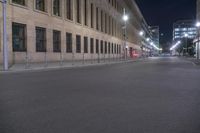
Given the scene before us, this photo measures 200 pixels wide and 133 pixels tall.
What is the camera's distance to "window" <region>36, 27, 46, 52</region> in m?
33.7

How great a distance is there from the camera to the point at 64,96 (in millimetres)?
9883

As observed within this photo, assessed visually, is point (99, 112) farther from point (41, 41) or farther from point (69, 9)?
point (69, 9)

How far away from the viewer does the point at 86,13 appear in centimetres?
4997

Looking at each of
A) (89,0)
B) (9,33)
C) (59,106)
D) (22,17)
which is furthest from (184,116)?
(89,0)

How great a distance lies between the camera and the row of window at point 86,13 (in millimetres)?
35656

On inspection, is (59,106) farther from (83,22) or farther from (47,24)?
(83,22)

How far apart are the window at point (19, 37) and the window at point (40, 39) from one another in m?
2.66

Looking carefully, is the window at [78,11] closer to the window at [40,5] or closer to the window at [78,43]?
the window at [78,43]

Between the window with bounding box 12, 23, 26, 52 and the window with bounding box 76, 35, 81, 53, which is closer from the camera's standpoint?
the window with bounding box 12, 23, 26, 52

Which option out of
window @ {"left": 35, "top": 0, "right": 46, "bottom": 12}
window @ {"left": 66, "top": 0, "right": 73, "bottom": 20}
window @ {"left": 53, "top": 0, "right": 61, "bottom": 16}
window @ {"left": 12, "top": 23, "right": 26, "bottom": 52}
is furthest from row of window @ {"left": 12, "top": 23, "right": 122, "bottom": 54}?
window @ {"left": 66, "top": 0, "right": 73, "bottom": 20}

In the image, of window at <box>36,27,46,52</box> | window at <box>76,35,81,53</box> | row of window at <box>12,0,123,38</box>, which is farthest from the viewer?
window at <box>76,35,81,53</box>

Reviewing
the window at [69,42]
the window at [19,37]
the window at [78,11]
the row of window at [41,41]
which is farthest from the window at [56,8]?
the window at [19,37]

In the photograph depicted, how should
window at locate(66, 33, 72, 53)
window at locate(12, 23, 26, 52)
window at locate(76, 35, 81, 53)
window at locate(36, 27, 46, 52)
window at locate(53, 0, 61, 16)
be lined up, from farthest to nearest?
window at locate(76, 35, 81, 53) < window at locate(66, 33, 72, 53) < window at locate(53, 0, 61, 16) < window at locate(36, 27, 46, 52) < window at locate(12, 23, 26, 52)

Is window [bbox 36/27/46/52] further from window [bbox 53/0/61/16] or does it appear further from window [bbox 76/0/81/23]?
window [bbox 76/0/81/23]
